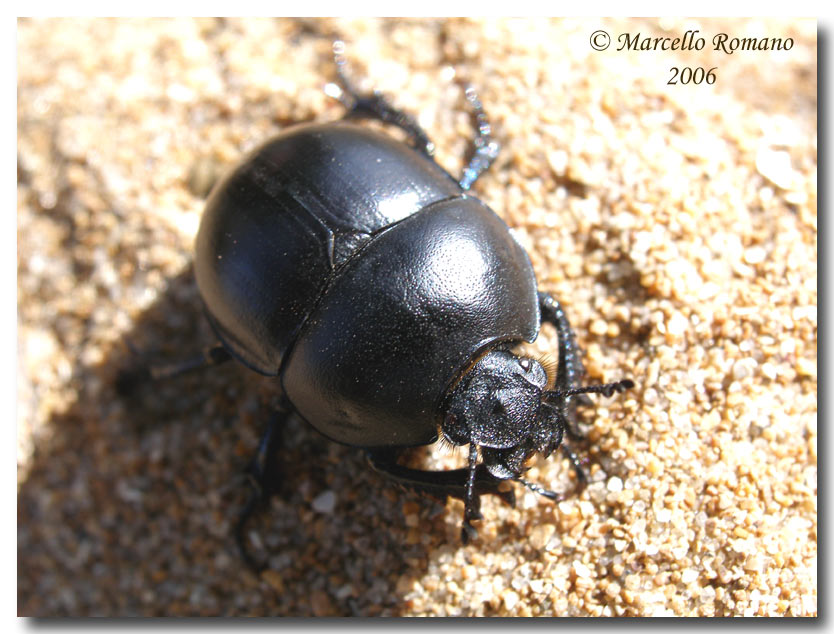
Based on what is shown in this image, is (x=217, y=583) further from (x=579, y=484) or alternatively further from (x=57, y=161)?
(x=57, y=161)

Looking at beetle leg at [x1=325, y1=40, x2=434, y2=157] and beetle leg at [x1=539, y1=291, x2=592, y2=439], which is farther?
beetle leg at [x1=325, y1=40, x2=434, y2=157]

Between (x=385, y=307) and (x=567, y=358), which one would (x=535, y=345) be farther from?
(x=385, y=307)

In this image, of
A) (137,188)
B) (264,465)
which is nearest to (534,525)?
(264,465)

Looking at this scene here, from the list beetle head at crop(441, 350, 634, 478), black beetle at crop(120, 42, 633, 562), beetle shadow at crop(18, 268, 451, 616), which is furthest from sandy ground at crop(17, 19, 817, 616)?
beetle head at crop(441, 350, 634, 478)

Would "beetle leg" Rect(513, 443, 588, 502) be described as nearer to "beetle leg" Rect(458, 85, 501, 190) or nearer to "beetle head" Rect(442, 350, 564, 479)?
"beetle head" Rect(442, 350, 564, 479)

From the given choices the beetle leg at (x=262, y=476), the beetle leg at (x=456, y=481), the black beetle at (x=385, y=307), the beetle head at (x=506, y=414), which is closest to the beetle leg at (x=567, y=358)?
the black beetle at (x=385, y=307)

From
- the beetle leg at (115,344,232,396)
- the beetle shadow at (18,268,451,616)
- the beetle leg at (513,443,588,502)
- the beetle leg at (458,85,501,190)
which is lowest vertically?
the beetle shadow at (18,268,451,616)
